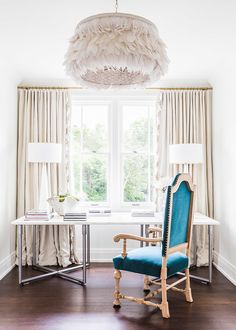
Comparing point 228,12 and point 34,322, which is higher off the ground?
point 228,12

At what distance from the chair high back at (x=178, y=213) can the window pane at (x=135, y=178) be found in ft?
5.51

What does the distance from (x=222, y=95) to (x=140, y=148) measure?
54.0 inches

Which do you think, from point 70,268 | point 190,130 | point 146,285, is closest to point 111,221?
point 146,285

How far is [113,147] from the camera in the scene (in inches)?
198

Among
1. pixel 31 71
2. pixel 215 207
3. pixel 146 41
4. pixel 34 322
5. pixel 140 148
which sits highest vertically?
pixel 31 71

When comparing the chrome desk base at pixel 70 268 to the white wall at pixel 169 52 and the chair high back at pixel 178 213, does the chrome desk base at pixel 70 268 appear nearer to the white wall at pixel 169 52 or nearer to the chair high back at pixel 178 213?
the white wall at pixel 169 52

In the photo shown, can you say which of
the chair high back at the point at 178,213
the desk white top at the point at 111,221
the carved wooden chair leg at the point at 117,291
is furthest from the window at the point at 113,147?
the carved wooden chair leg at the point at 117,291

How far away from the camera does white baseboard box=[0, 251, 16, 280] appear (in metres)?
4.22

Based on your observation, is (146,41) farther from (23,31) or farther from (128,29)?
(23,31)

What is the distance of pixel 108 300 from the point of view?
11.5 feet

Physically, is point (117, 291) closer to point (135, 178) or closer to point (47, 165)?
point (135, 178)

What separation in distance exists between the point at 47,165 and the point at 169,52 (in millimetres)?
2231

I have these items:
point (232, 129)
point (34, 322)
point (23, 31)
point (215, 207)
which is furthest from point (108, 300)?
point (23, 31)

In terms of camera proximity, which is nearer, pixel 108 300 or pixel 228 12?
pixel 228 12
